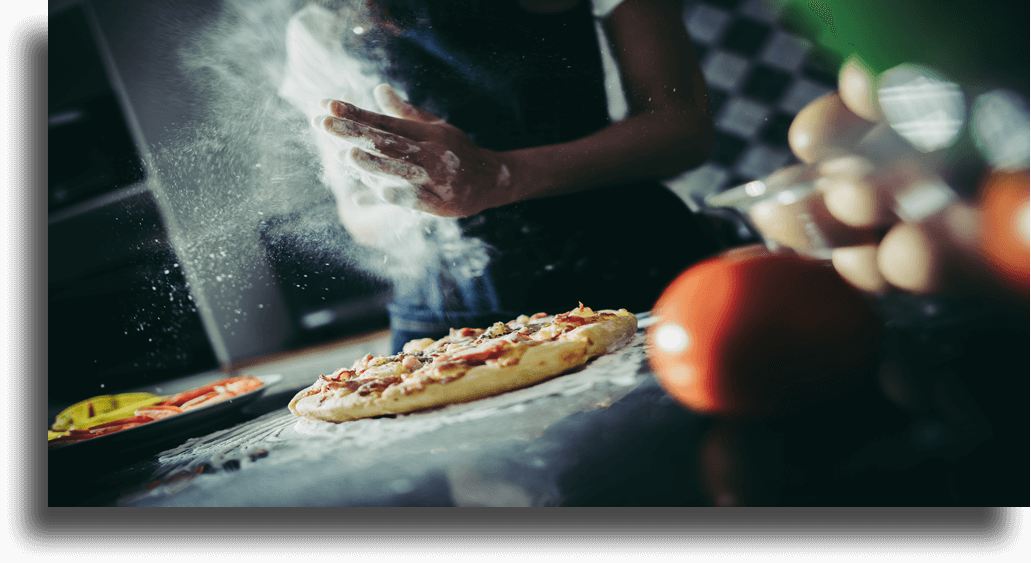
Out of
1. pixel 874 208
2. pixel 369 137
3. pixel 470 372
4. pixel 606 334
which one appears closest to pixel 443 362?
pixel 470 372

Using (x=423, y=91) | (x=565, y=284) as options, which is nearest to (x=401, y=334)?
(x=565, y=284)

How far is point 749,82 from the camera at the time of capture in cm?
54

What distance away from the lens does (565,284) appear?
94 cm

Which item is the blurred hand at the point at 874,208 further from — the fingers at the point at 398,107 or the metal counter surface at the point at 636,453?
the fingers at the point at 398,107

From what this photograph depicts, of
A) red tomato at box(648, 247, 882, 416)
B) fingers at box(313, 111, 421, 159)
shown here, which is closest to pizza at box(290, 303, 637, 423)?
red tomato at box(648, 247, 882, 416)

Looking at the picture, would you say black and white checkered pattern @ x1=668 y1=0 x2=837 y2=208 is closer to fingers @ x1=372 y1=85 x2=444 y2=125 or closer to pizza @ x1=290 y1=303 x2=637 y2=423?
pizza @ x1=290 y1=303 x2=637 y2=423

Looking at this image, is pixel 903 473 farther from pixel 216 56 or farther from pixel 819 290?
pixel 216 56

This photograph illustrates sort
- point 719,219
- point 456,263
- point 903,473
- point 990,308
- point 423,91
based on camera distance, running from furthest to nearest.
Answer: point 456,263, point 423,91, point 719,219, point 990,308, point 903,473

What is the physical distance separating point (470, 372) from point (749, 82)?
18.7 inches

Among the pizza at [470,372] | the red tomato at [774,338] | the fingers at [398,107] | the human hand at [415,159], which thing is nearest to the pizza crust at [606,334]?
the pizza at [470,372]

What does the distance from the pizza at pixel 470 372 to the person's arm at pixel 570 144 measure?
0.82 ft

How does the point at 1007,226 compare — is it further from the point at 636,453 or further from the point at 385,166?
the point at 385,166

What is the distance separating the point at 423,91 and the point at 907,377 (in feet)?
2.59

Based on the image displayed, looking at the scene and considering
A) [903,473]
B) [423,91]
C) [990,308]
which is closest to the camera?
[903,473]
